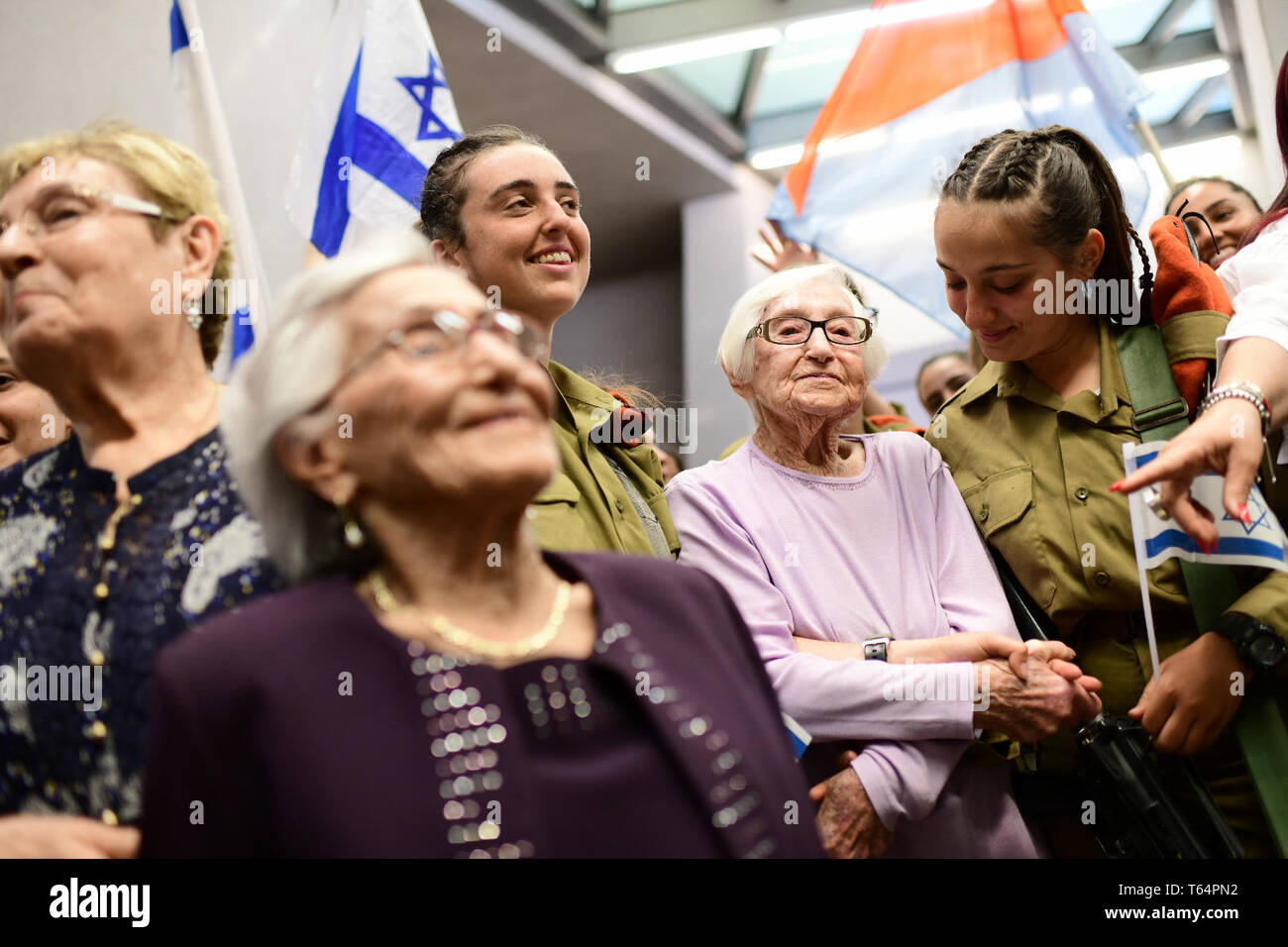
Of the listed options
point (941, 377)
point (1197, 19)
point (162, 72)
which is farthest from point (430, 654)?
point (1197, 19)

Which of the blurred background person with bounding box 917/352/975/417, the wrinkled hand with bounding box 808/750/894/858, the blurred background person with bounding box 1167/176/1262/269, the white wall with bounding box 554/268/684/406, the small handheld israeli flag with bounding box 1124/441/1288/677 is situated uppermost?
the white wall with bounding box 554/268/684/406

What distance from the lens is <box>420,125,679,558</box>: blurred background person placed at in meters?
2.09

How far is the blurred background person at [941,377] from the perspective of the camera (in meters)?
4.56

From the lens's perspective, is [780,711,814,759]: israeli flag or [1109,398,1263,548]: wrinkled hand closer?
[1109,398,1263,548]: wrinkled hand

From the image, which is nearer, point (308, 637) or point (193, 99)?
point (308, 637)

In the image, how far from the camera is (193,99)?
9.99 feet

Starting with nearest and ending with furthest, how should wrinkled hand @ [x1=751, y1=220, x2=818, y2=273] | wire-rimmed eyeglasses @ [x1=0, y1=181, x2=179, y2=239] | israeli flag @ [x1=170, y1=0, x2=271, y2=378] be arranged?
1. wire-rimmed eyeglasses @ [x1=0, y1=181, x2=179, y2=239]
2. israeli flag @ [x1=170, y1=0, x2=271, y2=378]
3. wrinkled hand @ [x1=751, y1=220, x2=818, y2=273]

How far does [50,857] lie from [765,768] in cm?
87

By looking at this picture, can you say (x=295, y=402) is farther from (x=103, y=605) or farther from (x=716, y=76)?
(x=716, y=76)

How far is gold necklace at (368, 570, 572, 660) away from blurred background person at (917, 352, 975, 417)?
3530 millimetres

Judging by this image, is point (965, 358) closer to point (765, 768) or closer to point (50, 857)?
point (765, 768)
